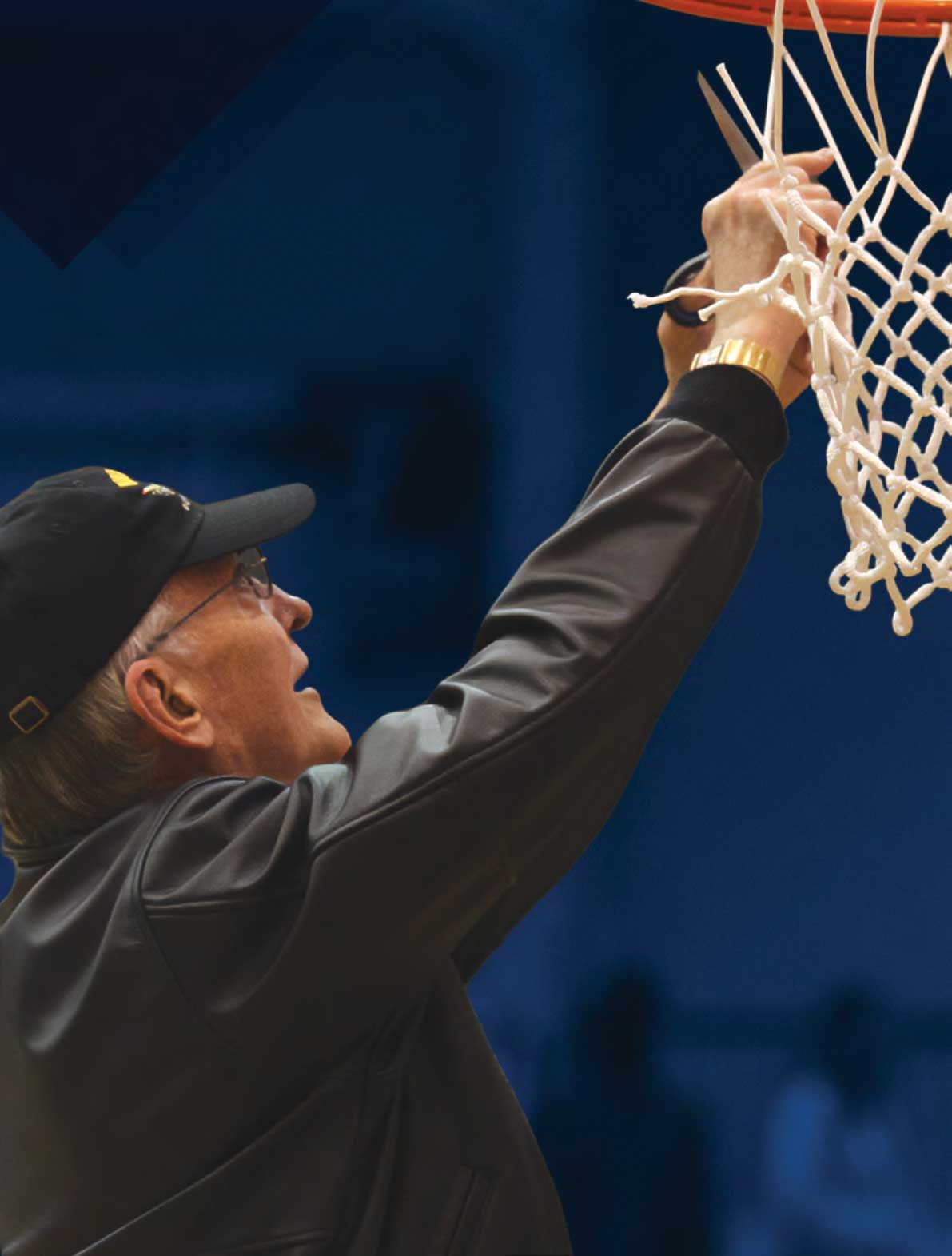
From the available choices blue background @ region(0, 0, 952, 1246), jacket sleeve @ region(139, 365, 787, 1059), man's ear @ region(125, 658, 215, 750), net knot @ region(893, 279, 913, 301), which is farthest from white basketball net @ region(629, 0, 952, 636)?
blue background @ region(0, 0, 952, 1246)

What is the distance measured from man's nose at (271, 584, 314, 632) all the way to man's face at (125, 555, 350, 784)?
1 centimetres

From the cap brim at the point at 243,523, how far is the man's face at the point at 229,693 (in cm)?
2

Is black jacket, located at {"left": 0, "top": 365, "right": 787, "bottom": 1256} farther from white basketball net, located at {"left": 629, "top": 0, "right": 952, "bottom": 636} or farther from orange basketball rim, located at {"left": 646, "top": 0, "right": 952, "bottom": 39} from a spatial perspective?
orange basketball rim, located at {"left": 646, "top": 0, "right": 952, "bottom": 39}

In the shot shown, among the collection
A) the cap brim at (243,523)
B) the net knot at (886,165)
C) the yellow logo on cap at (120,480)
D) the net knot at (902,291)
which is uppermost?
the net knot at (886,165)

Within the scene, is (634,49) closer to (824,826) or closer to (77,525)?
(824,826)

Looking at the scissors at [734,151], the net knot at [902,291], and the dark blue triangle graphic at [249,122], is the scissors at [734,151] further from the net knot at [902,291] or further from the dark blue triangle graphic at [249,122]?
the dark blue triangle graphic at [249,122]

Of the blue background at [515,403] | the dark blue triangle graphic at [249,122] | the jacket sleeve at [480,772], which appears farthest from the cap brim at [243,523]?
the dark blue triangle graphic at [249,122]

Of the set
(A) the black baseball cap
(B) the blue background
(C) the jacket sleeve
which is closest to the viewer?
(C) the jacket sleeve

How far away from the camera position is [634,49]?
295cm

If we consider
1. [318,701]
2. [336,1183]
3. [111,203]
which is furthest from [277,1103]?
[111,203]

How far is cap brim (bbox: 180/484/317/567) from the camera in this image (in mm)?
1297

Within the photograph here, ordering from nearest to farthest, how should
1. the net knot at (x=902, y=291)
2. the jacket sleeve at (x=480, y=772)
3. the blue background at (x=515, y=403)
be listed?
the jacket sleeve at (x=480, y=772), the net knot at (x=902, y=291), the blue background at (x=515, y=403)

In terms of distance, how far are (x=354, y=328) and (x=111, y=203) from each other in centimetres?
47

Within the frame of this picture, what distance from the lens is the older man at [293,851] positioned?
→ 3.51ft
